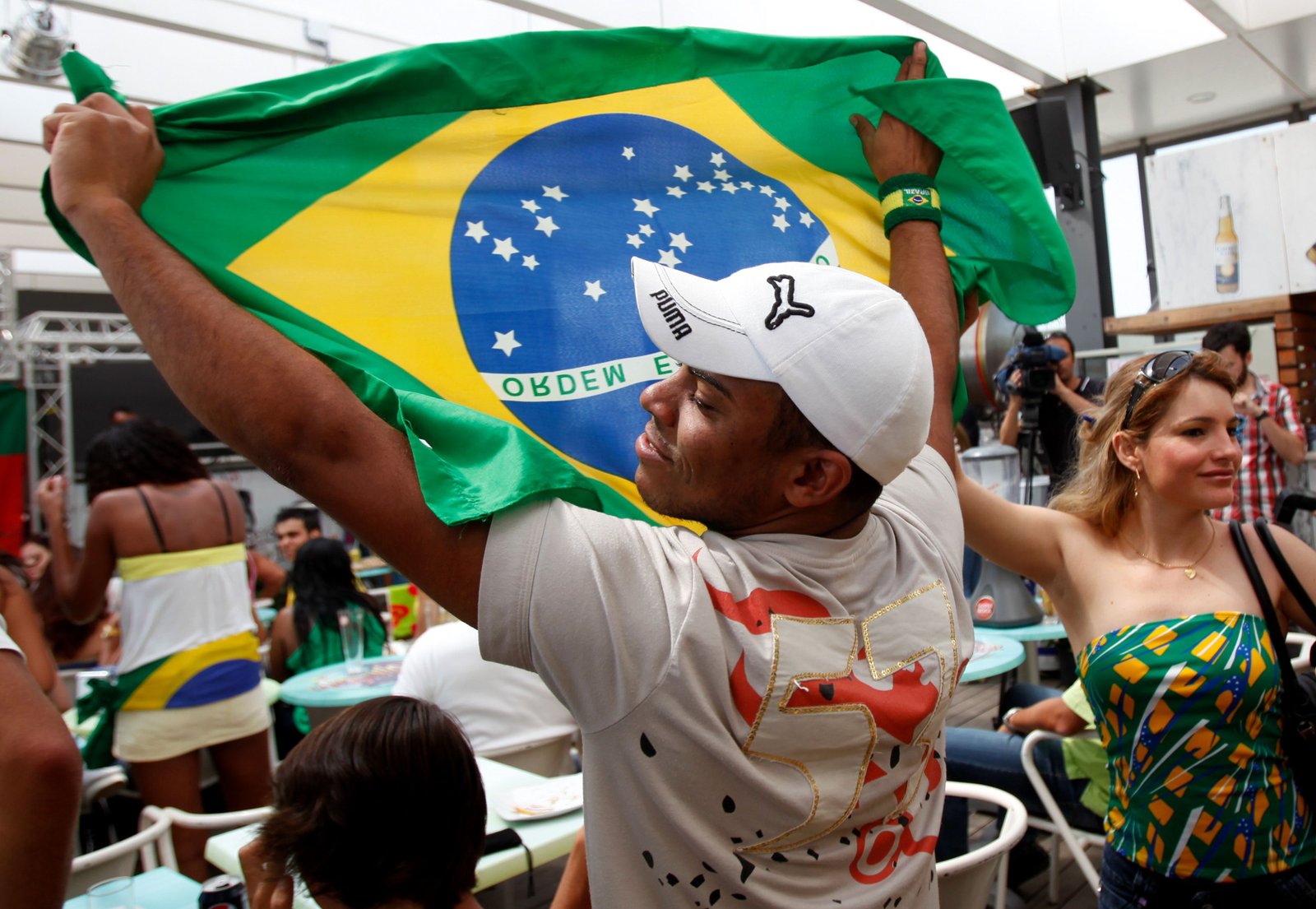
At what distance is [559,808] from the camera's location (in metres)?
2.15

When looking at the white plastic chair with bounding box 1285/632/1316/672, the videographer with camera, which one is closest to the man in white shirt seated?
the white plastic chair with bounding box 1285/632/1316/672

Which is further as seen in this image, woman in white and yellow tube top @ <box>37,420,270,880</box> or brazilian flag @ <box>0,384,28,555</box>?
brazilian flag @ <box>0,384,28,555</box>

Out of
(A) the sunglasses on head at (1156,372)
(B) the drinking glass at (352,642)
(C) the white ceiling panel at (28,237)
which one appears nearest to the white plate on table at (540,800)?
(A) the sunglasses on head at (1156,372)

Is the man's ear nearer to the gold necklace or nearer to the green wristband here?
the green wristband

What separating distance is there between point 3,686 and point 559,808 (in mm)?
1315

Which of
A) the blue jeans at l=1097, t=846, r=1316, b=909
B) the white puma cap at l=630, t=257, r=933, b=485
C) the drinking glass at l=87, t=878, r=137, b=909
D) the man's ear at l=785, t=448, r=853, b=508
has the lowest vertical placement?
the blue jeans at l=1097, t=846, r=1316, b=909

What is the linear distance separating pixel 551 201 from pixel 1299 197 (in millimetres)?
5109

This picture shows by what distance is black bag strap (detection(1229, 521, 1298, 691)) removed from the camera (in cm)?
175

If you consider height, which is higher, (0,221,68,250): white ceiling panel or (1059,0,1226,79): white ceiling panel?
(1059,0,1226,79): white ceiling panel

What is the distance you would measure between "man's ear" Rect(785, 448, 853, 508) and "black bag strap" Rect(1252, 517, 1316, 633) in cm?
134

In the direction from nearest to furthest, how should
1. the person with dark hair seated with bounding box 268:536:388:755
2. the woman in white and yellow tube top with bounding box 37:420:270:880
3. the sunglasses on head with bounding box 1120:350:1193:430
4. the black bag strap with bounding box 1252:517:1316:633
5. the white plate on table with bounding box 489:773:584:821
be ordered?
the black bag strap with bounding box 1252:517:1316:633 → the sunglasses on head with bounding box 1120:350:1193:430 → the white plate on table with bounding box 489:773:584:821 → the woman in white and yellow tube top with bounding box 37:420:270:880 → the person with dark hair seated with bounding box 268:536:388:755

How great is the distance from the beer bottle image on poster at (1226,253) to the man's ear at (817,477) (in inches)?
197

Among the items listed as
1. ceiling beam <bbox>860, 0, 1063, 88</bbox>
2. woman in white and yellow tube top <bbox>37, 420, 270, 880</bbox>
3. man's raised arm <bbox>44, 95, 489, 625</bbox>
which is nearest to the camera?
man's raised arm <bbox>44, 95, 489, 625</bbox>

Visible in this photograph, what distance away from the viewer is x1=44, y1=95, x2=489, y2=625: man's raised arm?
85 centimetres
